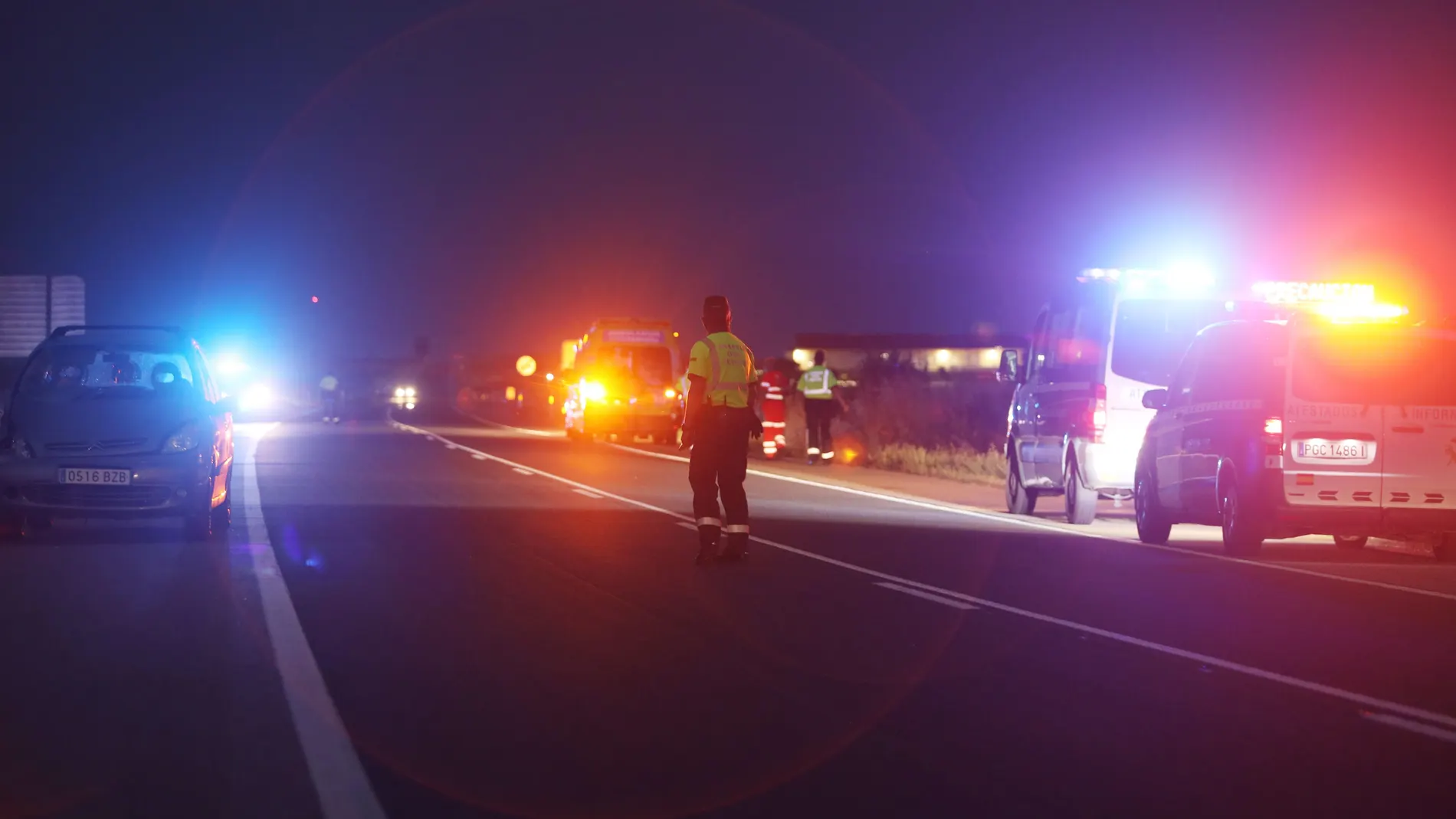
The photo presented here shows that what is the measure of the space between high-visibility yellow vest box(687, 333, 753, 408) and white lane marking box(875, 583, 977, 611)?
2312mm

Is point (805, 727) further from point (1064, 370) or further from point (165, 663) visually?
point (1064, 370)

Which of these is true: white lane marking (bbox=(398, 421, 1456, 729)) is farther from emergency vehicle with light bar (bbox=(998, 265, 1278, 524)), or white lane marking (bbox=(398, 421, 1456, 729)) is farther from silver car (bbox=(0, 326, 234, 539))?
silver car (bbox=(0, 326, 234, 539))

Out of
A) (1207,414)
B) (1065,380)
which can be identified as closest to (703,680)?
(1207,414)

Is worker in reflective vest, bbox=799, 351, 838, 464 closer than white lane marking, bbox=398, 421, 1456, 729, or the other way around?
white lane marking, bbox=398, 421, 1456, 729

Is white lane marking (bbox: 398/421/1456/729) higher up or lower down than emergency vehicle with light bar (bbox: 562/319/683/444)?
lower down

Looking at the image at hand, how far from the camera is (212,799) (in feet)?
21.6

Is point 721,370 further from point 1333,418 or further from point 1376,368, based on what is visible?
point 1376,368

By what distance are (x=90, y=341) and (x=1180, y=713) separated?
1168 cm

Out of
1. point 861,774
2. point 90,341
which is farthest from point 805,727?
point 90,341

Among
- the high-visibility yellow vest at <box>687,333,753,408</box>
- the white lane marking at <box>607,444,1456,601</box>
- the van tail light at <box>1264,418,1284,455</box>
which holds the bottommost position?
the white lane marking at <box>607,444,1456,601</box>

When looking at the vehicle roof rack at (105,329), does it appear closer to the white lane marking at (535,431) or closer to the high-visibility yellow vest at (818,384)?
the high-visibility yellow vest at (818,384)

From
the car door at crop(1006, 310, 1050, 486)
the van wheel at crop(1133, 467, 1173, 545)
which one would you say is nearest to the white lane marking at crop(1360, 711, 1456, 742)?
the van wheel at crop(1133, 467, 1173, 545)

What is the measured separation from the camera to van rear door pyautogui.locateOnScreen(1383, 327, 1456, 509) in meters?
15.4

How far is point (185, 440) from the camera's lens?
15898 millimetres
